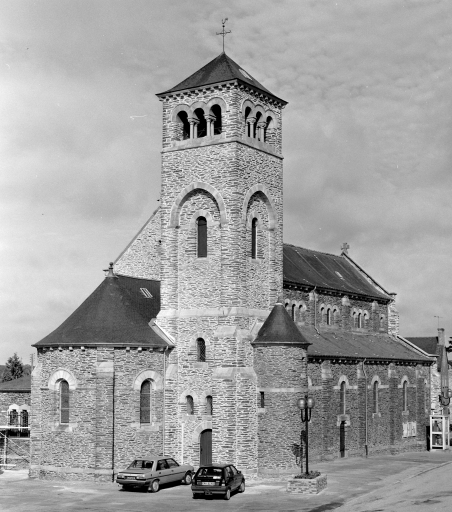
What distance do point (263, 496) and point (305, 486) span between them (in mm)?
1838

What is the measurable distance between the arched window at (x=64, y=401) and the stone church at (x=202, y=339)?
0.08 meters

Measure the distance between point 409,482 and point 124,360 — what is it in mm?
14887

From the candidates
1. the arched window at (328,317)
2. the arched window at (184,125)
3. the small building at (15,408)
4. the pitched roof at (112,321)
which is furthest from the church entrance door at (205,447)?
the arched window at (184,125)

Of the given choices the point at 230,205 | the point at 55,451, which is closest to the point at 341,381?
the point at 230,205

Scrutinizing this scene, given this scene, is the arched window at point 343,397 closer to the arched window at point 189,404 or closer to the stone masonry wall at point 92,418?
the arched window at point 189,404

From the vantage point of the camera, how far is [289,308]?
4916cm

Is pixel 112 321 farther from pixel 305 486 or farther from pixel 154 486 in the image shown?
pixel 305 486

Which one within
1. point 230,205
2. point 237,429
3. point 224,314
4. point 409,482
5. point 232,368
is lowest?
point 409,482

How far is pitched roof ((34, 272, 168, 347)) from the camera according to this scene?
4072 cm

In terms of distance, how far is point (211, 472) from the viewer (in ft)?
113

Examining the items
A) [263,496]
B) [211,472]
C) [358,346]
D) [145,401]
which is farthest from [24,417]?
[358,346]

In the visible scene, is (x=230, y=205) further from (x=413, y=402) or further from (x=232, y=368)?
(x=413, y=402)

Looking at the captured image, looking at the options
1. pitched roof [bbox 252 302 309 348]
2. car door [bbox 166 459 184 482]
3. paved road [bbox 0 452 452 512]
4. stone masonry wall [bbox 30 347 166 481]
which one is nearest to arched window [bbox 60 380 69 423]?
stone masonry wall [bbox 30 347 166 481]

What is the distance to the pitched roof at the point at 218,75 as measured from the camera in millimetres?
43250
